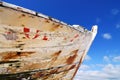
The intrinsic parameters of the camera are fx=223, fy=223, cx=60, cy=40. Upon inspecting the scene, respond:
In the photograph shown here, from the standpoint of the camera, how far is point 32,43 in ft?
11.1

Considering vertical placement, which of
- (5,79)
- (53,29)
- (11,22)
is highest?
(53,29)

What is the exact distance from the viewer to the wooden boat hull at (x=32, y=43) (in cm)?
292

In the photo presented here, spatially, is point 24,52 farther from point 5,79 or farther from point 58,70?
point 58,70

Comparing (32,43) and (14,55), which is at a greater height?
(32,43)

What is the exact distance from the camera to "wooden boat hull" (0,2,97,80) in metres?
2.92

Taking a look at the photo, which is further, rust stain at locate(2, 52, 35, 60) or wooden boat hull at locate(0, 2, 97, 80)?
rust stain at locate(2, 52, 35, 60)

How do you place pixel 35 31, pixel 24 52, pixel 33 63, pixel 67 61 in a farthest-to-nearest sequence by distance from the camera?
1. pixel 67 61
2. pixel 33 63
3. pixel 24 52
4. pixel 35 31

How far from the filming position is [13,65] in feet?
11.7

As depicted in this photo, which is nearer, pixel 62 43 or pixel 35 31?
pixel 35 31

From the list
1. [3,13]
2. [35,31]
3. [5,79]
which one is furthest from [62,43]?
[3,13]

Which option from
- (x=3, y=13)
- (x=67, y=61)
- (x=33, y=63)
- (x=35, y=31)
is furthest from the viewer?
(x=67, y=61)

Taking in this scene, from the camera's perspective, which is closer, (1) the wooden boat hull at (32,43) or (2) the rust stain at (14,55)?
(1) the wooden boat hull at (32,43)

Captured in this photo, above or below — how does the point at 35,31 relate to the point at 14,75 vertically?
above

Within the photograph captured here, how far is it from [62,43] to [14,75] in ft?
3.29
